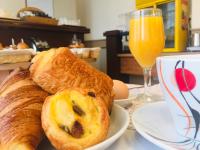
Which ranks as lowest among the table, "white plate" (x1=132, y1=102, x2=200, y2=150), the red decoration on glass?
the table

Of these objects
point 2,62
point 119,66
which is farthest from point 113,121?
point 119,66

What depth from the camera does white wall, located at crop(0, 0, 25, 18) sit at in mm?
2299

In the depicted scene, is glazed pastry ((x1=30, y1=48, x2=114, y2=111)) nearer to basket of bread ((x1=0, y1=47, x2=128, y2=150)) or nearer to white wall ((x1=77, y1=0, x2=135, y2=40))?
basket of bread ((x1=0, y1=47, x2=128, y2=150))

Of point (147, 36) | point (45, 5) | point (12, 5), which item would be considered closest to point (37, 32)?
point (12, 5)

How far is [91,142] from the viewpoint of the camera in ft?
0.65

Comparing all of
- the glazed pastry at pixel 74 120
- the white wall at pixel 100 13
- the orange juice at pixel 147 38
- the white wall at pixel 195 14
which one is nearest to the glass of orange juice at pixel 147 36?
the orange juice at pixel 147 38

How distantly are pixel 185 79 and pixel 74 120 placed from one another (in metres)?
0.11

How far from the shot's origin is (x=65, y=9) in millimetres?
2691

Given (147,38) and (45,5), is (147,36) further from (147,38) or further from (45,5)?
(45,5)

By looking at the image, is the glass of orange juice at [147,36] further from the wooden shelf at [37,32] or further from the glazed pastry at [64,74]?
the wooden shelf at [37,32]

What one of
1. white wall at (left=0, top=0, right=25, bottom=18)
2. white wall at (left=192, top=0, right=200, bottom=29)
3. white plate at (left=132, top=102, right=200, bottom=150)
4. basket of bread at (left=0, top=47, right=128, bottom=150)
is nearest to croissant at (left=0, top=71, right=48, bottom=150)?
basket of bread at (left=0, top=47, right=128, bottom=150)

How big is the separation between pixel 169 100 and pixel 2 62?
1010mm

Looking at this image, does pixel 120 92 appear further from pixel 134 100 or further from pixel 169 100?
pixel 169 100

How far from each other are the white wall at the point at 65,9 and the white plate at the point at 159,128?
2.50m
